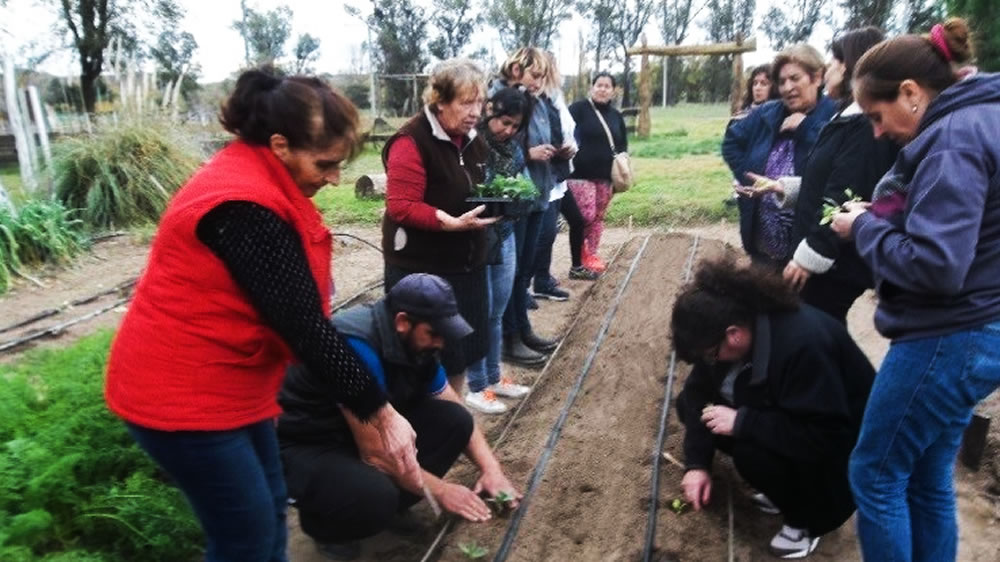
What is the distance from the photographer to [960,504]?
2.97 metres

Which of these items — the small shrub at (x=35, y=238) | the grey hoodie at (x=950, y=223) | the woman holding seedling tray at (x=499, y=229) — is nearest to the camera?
the grey hoodie at (x=950, y=223)

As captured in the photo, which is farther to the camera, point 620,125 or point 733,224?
point 733,224

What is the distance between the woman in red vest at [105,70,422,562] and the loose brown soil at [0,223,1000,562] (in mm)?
1212

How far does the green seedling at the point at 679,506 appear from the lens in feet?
9.48

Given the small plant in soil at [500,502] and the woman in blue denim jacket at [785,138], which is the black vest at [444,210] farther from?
the woman in blue denim jacket at [785,138]

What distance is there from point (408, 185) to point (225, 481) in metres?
1.62

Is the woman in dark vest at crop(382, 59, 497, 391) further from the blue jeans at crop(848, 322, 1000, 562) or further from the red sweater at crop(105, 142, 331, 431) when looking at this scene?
the blue jeans at crop(848, 322, 1000, 562)

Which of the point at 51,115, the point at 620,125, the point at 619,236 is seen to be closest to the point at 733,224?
the point at 619,236

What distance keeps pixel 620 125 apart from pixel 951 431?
15.1 ft

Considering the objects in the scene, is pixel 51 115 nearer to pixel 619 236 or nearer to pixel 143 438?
pixel 619 236

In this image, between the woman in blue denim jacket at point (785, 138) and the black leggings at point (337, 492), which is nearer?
the black leggings at point (337, 492)

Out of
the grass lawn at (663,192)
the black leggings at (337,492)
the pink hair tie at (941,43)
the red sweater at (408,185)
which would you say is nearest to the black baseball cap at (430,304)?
the black leggings at (337,492)

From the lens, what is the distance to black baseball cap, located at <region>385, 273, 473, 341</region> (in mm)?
2416

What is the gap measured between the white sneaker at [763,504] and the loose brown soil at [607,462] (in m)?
0.03
